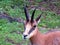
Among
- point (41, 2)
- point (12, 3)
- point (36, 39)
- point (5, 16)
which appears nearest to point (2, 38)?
point (36, 39)

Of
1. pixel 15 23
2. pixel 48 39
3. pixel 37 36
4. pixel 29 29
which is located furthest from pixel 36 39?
pixel 15 23

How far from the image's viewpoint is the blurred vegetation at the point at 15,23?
37.0ft

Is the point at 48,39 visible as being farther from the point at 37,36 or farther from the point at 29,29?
the point at 29,29

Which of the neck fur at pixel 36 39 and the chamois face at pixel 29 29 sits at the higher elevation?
the chamois face at pixel 29 29

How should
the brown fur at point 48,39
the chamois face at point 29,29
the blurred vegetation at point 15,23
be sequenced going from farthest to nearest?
1. the blurred vegetation at point 15,23
2. the brown fur at point 48,39
3. the chamois face at point 29,29

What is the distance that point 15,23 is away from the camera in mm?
13484

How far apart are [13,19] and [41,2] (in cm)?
488

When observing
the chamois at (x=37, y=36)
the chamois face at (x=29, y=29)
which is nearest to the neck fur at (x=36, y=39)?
the chamois at (x=37, y=36)

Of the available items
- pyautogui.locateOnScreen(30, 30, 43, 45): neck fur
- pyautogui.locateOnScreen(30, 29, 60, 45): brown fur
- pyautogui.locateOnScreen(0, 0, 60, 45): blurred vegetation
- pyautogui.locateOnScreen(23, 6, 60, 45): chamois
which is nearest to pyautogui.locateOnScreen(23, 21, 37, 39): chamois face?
pyautogui.locateOnScreen(23, 6, 60, 45): chamois

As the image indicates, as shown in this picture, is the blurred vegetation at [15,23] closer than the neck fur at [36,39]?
No

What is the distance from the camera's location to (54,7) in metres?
18.2

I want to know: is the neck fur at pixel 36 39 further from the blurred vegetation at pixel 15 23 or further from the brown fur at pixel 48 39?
the blurred vegetation at pixel 15 23

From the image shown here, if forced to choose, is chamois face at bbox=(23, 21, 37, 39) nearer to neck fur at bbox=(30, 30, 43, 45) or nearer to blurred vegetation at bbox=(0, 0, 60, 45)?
neck fur at bbox=(30, 30, 43, 45)

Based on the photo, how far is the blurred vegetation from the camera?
37.0 ft
